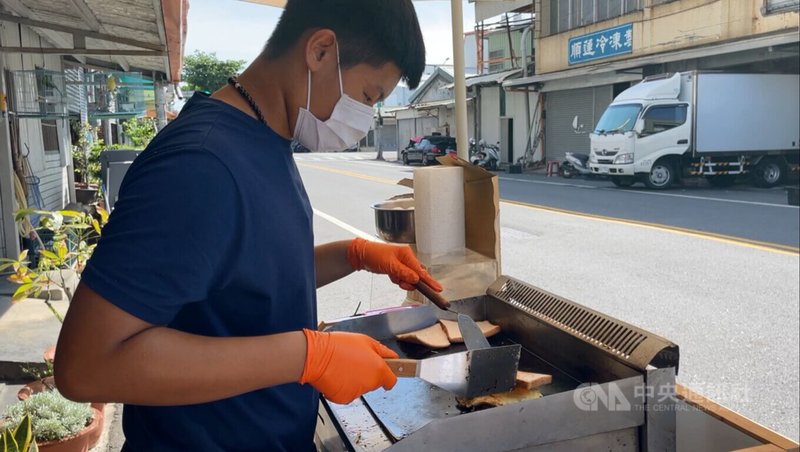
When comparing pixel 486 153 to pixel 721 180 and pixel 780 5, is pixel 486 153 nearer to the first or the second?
pixel 721 180

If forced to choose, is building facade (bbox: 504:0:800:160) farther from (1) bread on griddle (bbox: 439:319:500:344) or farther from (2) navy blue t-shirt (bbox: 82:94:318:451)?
(2) navy blue t-shirt (bbox: 82:94:318:451)

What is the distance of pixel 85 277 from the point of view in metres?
0.93

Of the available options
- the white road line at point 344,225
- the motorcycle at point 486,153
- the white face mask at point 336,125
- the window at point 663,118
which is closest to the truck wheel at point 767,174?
the window at point 663,118

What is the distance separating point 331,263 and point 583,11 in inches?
805

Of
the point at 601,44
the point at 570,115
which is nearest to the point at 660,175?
the point at 601,44

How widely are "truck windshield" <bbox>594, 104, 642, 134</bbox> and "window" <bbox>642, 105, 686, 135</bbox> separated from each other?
0.30 metres

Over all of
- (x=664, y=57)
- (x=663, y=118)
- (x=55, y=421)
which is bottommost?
(x=55, y=421)

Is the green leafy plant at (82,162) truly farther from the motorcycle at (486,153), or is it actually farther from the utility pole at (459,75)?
the motorcycle at (486,153)

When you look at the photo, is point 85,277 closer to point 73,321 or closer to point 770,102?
point 73,321

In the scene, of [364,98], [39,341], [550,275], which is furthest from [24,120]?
[364,98]

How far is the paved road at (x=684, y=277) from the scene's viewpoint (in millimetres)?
4031

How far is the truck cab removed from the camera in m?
14.8

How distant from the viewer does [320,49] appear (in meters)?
1.27

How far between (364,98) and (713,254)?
6.92 m
